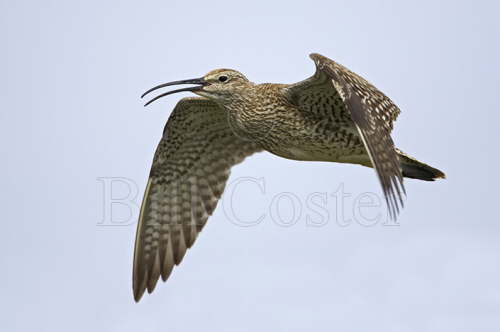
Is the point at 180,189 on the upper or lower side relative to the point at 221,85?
lower

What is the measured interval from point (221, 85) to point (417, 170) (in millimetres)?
3028

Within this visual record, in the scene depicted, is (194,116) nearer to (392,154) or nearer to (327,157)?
(327,157)

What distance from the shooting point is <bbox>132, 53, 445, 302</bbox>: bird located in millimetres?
12297

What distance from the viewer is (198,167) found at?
1584 cm

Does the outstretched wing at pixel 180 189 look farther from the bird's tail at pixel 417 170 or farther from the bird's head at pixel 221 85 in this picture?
the bird's tail at pixel 417 170

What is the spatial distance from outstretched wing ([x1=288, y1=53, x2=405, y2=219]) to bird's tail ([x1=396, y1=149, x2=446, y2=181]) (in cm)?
136

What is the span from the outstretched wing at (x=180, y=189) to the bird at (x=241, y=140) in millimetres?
15

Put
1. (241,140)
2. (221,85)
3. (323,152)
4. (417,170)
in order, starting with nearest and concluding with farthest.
Answer: (323,152) < (221,85) < (417,170) < (241,140)

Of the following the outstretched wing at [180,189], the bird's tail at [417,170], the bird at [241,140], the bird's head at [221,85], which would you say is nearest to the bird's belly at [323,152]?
the bird at [241,140]

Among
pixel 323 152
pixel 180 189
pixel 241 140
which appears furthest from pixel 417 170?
pixel 180 189

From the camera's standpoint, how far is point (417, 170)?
47.5ft

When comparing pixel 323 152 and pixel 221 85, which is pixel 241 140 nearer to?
pixel 221 85

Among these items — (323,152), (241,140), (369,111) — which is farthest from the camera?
(241,140)

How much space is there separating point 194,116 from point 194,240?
1.98 m
